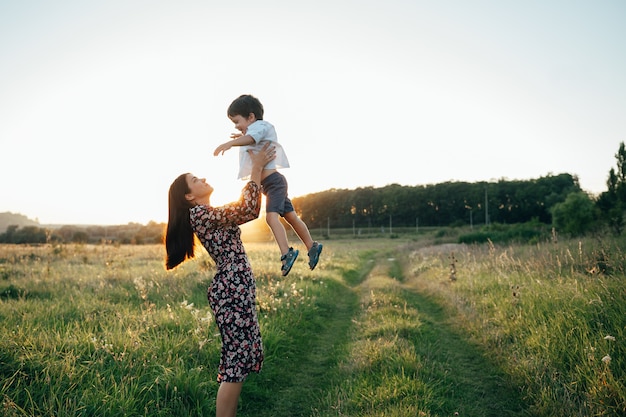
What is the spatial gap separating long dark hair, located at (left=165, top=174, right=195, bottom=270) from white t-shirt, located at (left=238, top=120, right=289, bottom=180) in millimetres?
736

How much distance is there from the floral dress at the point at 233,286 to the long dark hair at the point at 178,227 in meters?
0.23

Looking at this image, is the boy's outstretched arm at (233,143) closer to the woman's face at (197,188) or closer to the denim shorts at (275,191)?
the woman's face at (197,188)

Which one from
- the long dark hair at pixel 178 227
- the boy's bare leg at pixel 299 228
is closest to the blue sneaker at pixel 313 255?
the boy's bare leg at pixel 299 228

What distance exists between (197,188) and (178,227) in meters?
0.43

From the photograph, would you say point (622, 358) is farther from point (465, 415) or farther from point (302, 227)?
point (302, 227)

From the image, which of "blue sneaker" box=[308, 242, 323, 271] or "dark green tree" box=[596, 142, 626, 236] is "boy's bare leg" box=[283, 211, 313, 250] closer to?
"blue sneaker" box=[308, 242, 323, 271]

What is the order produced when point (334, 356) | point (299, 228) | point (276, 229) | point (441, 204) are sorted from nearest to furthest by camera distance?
point (276, 229) < point (299, 228) < point (334, 356) < point (441, 204)

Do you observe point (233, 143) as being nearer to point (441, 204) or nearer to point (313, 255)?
point (313, 255)

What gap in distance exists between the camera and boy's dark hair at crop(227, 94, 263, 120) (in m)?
4.46

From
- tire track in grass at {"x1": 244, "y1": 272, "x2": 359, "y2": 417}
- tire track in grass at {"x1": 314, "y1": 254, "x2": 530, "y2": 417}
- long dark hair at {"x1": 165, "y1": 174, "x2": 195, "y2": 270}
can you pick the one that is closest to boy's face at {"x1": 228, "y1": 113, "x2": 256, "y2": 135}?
long dark hair at {"x1": 165, "y1": 174, "x2": 195, "y2": 270}

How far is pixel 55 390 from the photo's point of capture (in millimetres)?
4023

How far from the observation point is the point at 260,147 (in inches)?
168

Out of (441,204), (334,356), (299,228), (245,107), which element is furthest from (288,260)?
(441,204)

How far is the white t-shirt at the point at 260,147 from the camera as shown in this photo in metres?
4.19
